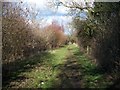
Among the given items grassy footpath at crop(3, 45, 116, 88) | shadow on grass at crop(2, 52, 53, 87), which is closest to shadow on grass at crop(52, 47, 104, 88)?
grassy footpath at crop(3, 45, 116, 88)

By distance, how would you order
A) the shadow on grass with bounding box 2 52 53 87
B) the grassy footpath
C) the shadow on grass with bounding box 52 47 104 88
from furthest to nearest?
the shadow on grass with bounding box 2 52 53 87, the grassy footpath, the shadow on grass with bounding box 52 47 104 88

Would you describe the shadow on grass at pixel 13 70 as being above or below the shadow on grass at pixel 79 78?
below

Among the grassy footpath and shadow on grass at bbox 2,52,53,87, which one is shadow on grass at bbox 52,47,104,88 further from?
shadow on grass at bbox 2,52,53,87

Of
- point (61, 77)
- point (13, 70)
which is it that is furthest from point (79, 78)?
point (13, 70)

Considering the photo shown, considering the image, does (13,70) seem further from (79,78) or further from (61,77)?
(79,78)

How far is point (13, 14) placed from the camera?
26.3 meters

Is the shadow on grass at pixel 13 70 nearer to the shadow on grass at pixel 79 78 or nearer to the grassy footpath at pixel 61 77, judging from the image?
the grassy footpath at pixel 61 77

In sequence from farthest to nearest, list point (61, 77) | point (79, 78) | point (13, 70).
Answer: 1. point (13, 70)
2. point (61, 77)
3. point (79, 78)

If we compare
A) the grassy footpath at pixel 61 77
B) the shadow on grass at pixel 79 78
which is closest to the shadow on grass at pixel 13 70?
the grassy footpath at pixel 61 77

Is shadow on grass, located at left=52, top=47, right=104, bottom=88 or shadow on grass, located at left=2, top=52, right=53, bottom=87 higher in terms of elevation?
shadow on grass, located at left=52, top=47, right=104, bottom=88

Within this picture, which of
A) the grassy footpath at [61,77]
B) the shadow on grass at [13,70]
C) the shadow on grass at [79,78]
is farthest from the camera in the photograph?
the shadow on grass at [13,70]

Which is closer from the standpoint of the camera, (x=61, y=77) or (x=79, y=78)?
(x=79, y=78)

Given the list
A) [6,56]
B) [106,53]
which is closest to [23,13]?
[6,56]

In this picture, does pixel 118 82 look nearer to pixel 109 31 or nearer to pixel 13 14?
pixel 109 31
